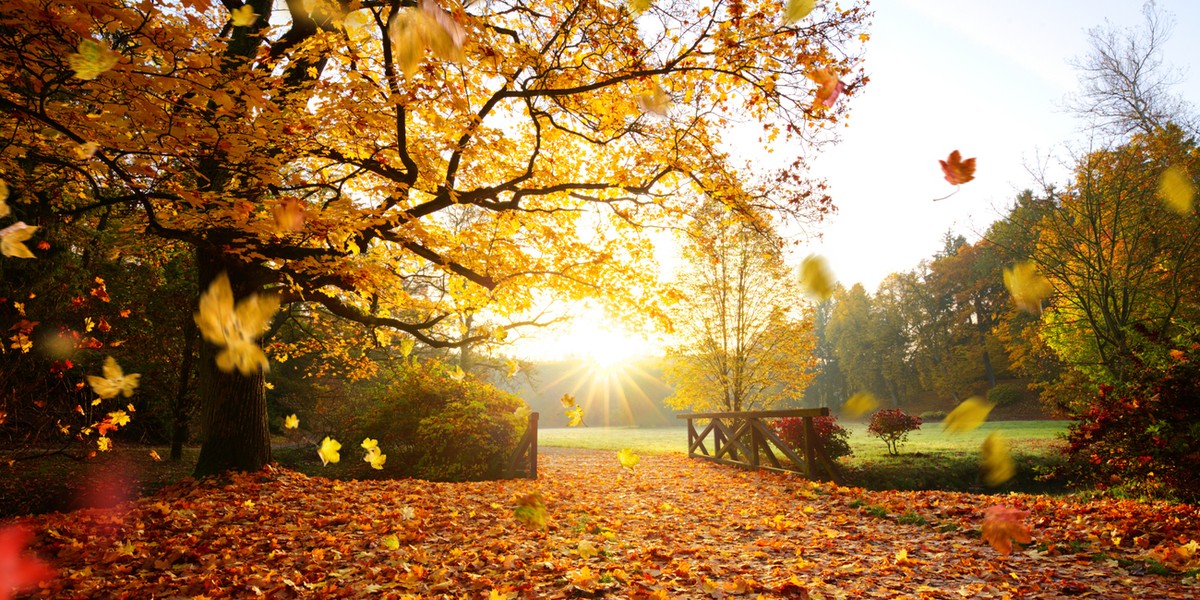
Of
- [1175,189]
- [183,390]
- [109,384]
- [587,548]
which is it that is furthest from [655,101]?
[1175,189]

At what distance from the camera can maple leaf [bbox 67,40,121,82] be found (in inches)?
116

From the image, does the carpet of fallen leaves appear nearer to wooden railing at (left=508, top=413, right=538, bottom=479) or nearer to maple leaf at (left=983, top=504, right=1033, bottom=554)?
maple leaf at (left=983, top=504, right=1033, bottom=554)

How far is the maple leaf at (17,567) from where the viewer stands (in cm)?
370

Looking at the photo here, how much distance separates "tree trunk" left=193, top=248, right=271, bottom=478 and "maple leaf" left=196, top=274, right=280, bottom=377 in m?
0.10

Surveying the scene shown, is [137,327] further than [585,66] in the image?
Yes

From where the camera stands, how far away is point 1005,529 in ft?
16.5

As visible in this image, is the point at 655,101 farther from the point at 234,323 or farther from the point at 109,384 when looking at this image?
the point at 109,384

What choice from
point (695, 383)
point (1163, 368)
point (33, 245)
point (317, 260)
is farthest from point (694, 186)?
point (33, 245)

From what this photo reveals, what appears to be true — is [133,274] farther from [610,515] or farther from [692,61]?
[692,61]

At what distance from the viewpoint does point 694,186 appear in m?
7.71

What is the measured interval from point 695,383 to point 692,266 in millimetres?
3710

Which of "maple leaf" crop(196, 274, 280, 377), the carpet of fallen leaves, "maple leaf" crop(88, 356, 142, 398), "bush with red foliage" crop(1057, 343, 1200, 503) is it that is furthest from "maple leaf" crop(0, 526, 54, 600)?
"bush with red foliage" crop(1057, 343, 1200, 503)

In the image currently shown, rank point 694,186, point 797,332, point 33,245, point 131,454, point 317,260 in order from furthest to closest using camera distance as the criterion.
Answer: point 797,332, point 131,454, point 33,245, point 694,186, point 317,260

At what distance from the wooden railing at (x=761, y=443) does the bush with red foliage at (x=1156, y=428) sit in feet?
10.4
